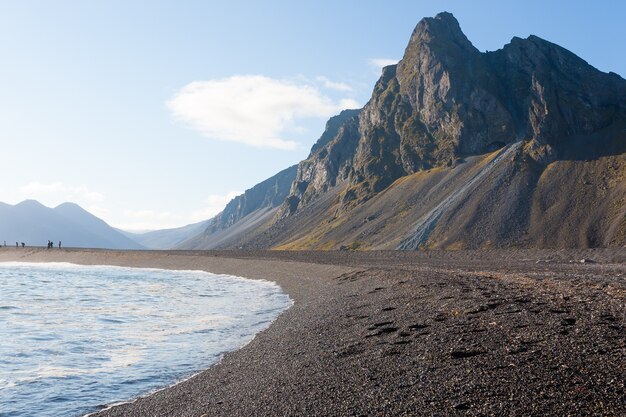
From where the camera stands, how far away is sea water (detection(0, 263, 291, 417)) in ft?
59.2

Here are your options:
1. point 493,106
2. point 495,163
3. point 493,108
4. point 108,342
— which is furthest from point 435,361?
point 493,106

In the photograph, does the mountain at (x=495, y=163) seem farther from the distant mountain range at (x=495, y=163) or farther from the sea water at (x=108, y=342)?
the sea water at (x=108, y=342)

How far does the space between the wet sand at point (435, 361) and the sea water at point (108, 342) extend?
1.74 metres

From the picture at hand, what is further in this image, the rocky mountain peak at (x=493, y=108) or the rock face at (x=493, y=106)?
the rock face at (x=493, y=106)

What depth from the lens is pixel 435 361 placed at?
1592cm

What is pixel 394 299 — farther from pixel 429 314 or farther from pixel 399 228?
pixel 399 228

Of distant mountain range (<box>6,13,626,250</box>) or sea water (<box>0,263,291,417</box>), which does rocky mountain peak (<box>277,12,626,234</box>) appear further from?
sea water (<box>0,263,291,417</box>)

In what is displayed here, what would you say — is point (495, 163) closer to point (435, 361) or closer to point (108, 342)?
point (108, 342)

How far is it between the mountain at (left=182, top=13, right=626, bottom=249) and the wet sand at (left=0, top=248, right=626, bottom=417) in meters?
77.0

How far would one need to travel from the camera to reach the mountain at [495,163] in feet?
346

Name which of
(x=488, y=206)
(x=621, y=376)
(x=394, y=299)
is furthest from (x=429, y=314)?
(x=488, y=206)

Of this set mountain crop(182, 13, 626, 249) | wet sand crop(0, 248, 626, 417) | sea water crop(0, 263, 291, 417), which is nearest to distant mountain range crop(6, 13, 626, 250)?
mountain crop(182, 13, 626, 249)

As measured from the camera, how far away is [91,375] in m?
20.2

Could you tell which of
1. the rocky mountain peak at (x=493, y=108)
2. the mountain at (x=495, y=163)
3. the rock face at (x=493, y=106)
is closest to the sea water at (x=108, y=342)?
the mountain at (x=495, y=163)
